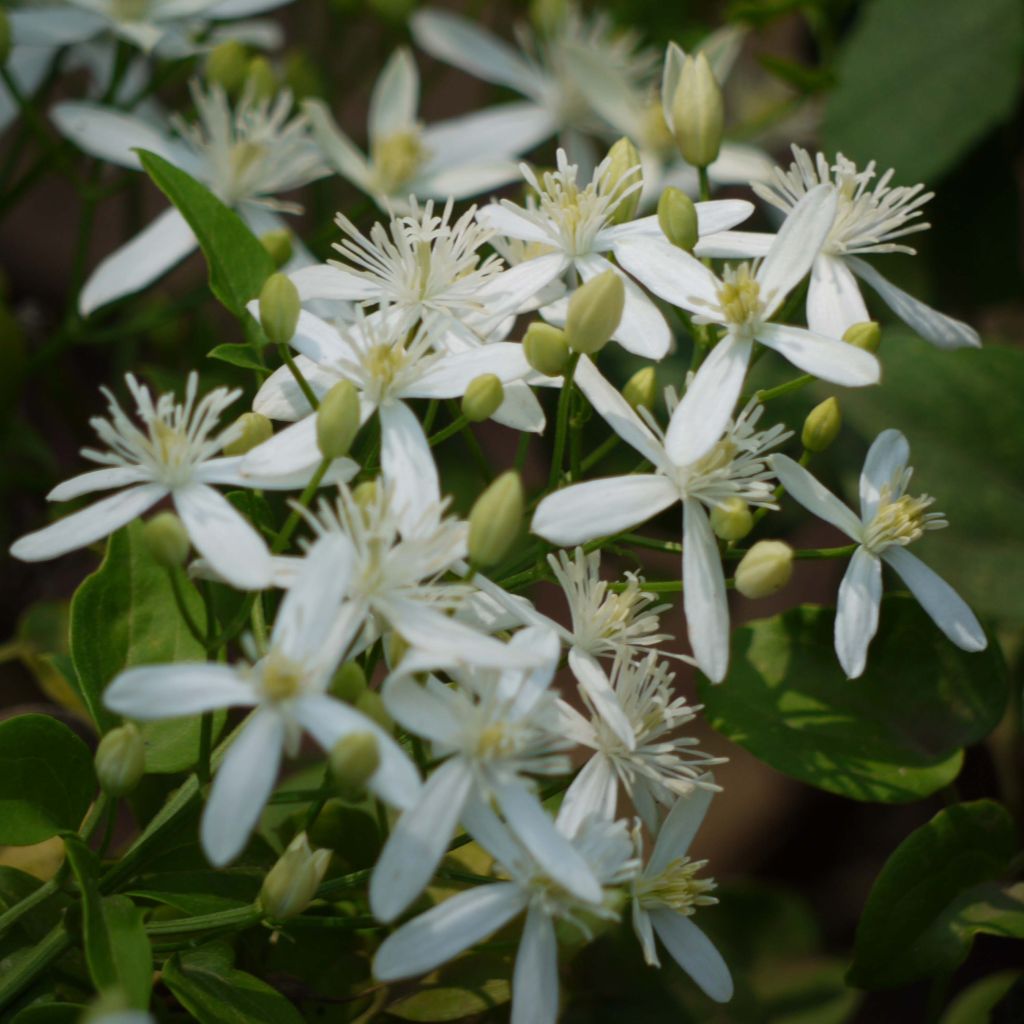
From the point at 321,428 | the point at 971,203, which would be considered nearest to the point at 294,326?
the point at 321,428

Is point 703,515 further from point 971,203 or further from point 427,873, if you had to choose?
point 971,203

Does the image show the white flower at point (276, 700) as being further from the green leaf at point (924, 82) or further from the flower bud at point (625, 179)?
the green leaf at point (924, 82)

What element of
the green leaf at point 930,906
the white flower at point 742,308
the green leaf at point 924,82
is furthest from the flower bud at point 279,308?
the green leaf at point 924,82

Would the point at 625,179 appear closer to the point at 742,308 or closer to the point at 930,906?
the point at 742,308

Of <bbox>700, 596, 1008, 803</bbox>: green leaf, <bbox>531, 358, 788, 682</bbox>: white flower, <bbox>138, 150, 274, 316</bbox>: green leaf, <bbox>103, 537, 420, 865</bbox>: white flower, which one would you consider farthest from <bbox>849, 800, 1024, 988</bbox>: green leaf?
<bbox>138, 150, 274, 316</bbox>: green leaf

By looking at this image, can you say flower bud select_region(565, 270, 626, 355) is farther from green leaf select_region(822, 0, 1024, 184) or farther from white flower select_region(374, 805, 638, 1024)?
green leaf select_region(822, 0, 1024, 184)

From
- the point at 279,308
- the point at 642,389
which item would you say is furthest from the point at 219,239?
the point at 642,389
